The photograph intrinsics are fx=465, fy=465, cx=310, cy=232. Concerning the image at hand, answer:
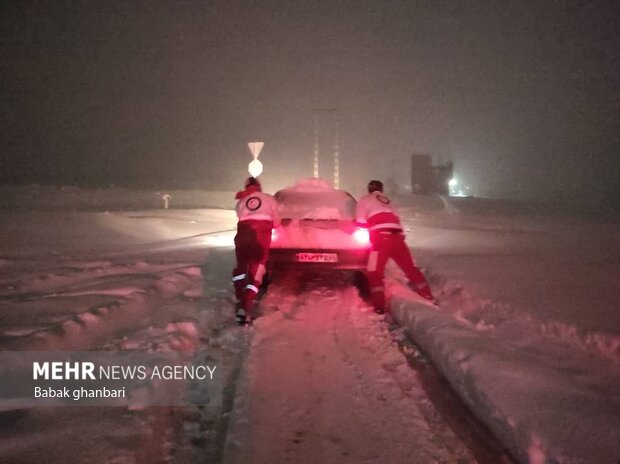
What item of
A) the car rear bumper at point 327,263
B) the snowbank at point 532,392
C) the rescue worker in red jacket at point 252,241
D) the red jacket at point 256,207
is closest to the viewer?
the snowbank at point 532,392

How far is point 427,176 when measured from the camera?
2982 inches

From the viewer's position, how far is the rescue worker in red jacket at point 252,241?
6.02m

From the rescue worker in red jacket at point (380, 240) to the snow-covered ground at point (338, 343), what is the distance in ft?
1.30

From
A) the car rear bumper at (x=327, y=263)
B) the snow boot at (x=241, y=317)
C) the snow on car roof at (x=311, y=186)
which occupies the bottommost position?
the snow boot at (x=241, y=317)

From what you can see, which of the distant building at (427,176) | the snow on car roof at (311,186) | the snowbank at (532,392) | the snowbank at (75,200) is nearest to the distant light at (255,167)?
the snow on car roof at (311,186)

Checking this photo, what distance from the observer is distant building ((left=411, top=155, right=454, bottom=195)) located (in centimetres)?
7456

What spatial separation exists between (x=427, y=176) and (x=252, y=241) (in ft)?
239

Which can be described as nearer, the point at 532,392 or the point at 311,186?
the point at 532,392

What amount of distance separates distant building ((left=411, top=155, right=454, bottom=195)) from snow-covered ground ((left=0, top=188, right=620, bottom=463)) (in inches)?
2570

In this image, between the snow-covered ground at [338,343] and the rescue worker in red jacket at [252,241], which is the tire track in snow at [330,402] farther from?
the rescue worker in red jacket at [252,241]

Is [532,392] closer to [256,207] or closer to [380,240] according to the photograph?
[380,240]

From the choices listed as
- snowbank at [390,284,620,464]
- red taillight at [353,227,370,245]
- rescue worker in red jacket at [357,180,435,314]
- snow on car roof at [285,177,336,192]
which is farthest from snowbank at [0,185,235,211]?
snowbank at [390,284,620,464]

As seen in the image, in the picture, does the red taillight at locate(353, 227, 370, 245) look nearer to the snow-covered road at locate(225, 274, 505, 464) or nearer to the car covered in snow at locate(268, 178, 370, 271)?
the car covered in snow at locate(268, 178, 370, 271)

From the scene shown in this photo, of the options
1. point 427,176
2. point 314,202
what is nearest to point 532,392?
point 314,202
